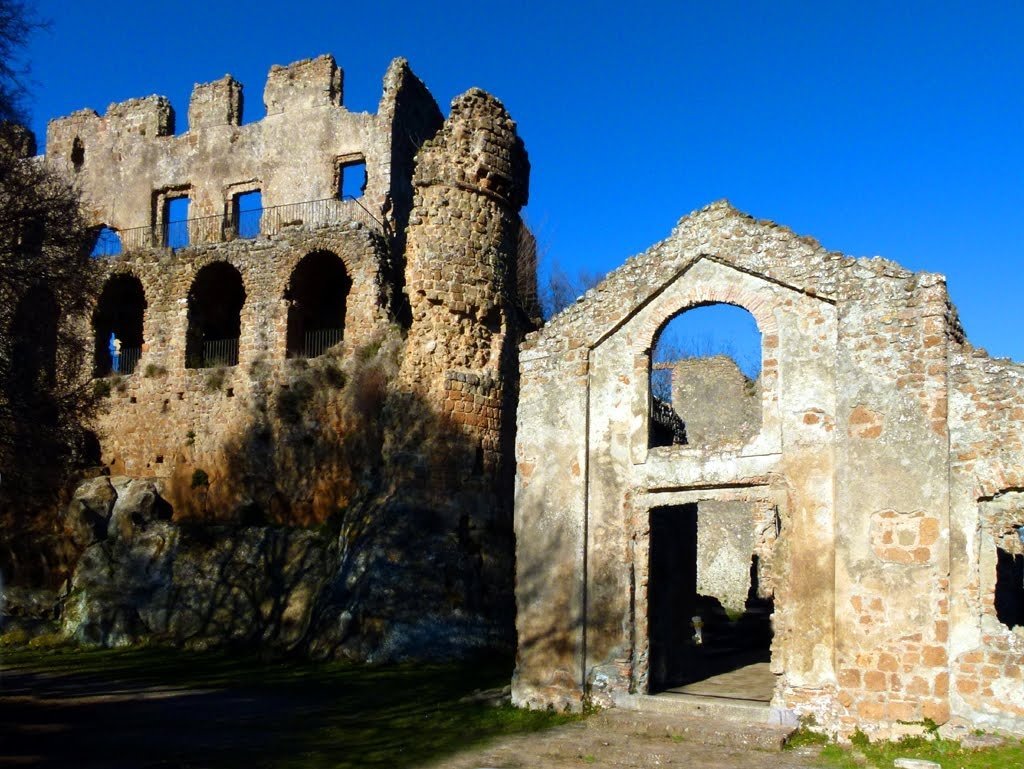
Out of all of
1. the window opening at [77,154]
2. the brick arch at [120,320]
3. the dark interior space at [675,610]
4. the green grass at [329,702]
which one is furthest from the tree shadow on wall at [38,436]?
the dark interior space at [675,610]

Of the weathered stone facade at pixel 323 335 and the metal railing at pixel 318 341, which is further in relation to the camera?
the metal railing at pixel 318 341

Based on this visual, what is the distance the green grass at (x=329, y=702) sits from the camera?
10.4 metres

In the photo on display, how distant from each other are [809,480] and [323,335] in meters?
15.9

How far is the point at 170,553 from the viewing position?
20.3m

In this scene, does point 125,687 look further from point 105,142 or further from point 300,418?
point 105,142

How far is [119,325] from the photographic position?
29.1m

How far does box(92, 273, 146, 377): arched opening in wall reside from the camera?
27372 mm

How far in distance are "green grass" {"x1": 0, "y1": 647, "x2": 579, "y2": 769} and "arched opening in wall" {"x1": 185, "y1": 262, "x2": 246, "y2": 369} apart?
9019 millimetres

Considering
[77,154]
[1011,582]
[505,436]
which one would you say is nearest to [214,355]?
[77,154]

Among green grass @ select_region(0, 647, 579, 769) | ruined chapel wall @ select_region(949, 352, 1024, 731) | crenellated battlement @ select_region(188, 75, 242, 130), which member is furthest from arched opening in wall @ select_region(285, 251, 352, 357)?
ruined chapel wall @ select_region(949, 352, 1024, 731)

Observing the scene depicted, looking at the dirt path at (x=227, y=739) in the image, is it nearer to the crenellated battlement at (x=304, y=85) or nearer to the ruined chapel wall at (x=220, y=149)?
the ruined chapel wall at (x=220, y=149)

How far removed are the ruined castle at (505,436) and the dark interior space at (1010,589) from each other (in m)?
0.12

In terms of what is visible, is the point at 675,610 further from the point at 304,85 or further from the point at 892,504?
the point at 304,85

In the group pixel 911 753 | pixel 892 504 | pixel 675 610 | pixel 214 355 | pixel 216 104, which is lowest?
pixel 911 753
